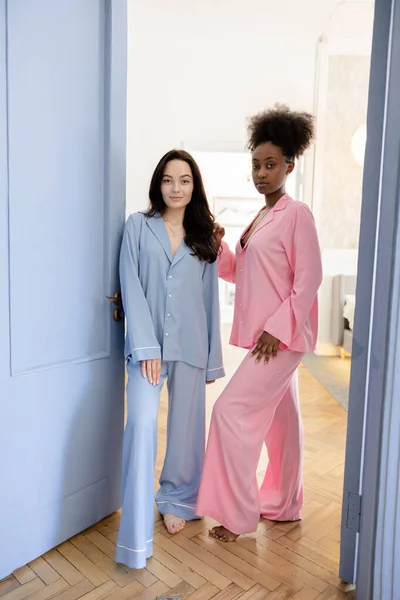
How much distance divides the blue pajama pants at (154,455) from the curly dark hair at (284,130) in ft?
3.17

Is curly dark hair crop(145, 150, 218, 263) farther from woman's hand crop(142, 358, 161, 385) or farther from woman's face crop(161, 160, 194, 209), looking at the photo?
woman's hand crop(142, 358, 161, 385)

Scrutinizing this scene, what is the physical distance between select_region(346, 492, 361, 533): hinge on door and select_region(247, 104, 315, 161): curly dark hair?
130 centimetres

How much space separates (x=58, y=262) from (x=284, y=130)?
40.0 inches

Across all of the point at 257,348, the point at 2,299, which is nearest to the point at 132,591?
the point at 257,348

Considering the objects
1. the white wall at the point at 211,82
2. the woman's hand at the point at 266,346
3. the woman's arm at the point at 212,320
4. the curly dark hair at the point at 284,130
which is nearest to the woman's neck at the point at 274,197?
the curly dark hair at the point at 284,130

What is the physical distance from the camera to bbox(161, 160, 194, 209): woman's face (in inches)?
78.0

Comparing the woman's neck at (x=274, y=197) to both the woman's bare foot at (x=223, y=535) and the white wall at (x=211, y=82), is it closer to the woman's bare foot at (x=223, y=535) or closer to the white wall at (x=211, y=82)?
the woman's bare foot at (x=223, y=535)

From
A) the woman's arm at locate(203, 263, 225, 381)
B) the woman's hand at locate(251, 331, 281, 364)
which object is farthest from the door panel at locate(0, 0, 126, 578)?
the woman's hand at locate(251, 331, 281, 364)

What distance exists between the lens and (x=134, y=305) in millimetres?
1935

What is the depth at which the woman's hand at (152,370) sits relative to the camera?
6.34ft

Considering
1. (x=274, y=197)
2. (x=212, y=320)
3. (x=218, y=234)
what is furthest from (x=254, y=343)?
(x=274, y=197)

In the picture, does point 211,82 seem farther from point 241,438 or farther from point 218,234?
point 241,438

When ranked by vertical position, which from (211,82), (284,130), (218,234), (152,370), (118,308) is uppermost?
(211,82)

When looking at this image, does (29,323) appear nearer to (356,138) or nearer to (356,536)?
(356,536)
